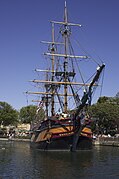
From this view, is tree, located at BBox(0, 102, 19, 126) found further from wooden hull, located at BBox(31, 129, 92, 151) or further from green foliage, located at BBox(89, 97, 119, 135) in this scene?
wooden hull, located at BBox(31, 129, 92, 151)

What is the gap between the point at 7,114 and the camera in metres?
150

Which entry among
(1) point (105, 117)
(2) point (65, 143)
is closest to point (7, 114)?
(1) point (105, 117)

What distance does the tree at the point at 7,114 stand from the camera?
493ft

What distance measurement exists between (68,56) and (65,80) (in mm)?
5082

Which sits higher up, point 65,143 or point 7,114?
point 7,114

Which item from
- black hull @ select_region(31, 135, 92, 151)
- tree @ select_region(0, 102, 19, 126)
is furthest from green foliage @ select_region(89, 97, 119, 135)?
tree @ select_region(0, 102, 19, 126)

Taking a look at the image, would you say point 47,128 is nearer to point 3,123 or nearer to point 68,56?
point 68,56

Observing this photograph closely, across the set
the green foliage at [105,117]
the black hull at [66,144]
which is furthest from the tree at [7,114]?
the black hull at [66,144]

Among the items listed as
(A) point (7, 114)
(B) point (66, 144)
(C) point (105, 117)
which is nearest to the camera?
(B) point (66, 144)

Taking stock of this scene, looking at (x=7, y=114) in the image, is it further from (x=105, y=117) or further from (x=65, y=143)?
(x=65, y=143)

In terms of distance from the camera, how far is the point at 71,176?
32031 millimetres

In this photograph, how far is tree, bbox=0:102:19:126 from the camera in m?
150

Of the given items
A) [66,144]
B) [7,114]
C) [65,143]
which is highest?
[7,114]

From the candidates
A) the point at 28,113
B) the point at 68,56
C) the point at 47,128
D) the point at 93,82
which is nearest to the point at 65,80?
the point at 68,56
